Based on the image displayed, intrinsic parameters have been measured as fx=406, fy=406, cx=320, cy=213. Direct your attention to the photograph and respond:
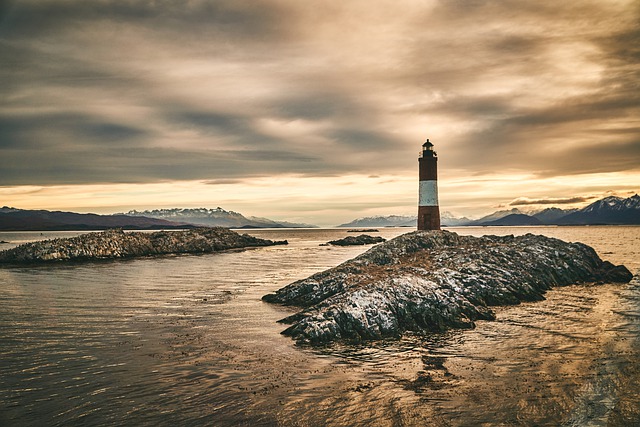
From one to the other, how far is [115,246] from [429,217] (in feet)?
134

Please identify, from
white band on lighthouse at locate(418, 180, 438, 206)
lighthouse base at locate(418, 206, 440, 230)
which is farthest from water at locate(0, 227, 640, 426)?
white band on lighthouse at locate(418, 180, 438, 206)

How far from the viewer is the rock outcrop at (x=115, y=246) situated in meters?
46.6

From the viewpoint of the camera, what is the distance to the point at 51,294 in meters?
24.1

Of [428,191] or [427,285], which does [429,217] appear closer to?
[428,191]

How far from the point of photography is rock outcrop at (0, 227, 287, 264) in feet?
153

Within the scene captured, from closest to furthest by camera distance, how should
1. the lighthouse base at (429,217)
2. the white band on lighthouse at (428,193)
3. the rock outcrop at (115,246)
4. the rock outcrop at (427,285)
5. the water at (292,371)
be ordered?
the water at (292,371), the rock outcrop at (427,285), the rock outcrop at (115,246), the lighthouse base at (429,217), the white band on lighthouse at (428,193)

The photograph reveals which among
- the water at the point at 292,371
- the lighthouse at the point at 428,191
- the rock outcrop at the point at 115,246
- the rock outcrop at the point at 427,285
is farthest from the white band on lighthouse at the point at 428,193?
the rock outcrop at the point at 115,246

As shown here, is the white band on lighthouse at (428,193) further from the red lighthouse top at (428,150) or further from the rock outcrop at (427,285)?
the rock outcrop at (427,285)

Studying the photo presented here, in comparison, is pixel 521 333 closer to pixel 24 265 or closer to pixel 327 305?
pixel 327 305

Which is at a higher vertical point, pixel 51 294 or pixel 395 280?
pixel 395 280

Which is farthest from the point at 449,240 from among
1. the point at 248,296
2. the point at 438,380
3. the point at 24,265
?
the point at 24,265

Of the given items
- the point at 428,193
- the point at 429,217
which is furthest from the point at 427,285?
the point at 428,193

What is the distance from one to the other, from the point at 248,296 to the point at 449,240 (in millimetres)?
19432

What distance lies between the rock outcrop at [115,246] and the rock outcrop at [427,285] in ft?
122
